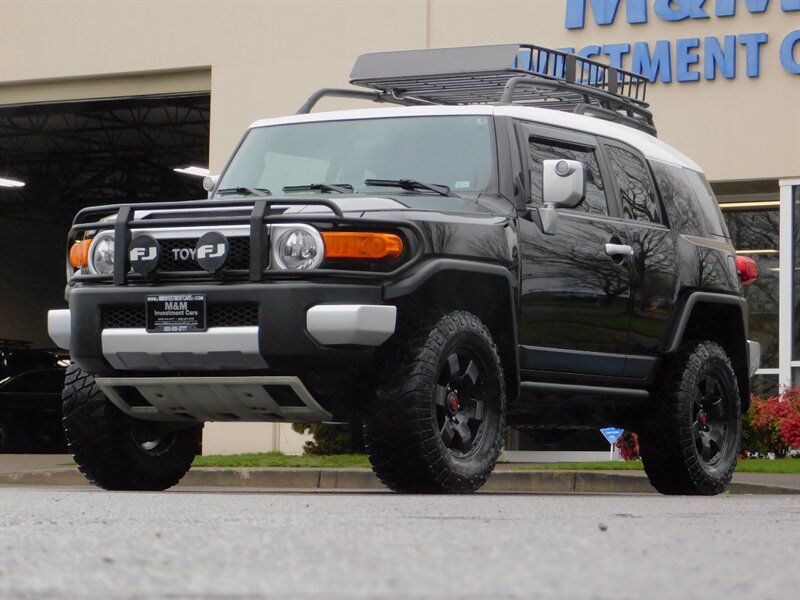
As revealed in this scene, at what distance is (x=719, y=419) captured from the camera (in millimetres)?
10133

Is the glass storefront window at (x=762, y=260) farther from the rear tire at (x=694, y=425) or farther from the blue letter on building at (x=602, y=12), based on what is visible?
the rear tire at (x=694, y=425)

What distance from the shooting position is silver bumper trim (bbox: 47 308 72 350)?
27.8ft

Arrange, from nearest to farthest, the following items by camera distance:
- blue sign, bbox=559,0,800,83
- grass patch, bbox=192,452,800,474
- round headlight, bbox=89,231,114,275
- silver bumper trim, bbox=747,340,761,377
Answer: round headlight, bbox=89,231,114,275 → silver bumper trim, bbox=747,340,761,377 → grass patch, bbox=192,452,800,474 → blue sign, bbox=559,0,800,83

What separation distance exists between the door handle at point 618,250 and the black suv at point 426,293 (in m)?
0.01

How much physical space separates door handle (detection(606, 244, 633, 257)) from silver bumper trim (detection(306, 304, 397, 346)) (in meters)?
1.99

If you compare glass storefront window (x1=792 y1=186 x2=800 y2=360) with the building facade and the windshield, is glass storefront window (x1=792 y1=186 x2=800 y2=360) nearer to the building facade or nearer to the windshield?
the building facade

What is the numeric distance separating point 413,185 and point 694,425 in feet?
8.30

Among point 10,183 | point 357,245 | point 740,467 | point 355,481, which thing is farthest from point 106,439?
point 10,183

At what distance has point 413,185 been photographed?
859 cm

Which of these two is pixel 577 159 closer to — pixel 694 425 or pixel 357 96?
pixel 357 96

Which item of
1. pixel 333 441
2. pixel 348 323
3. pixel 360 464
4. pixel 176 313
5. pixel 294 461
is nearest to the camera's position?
pixel 348 323

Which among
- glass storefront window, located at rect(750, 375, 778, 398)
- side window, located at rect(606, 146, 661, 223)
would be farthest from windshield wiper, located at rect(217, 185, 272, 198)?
glass storefront window, located at rect(750, 375, 778, 398)

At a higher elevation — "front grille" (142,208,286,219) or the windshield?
the windshield

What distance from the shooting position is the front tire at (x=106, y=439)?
8688 mm
